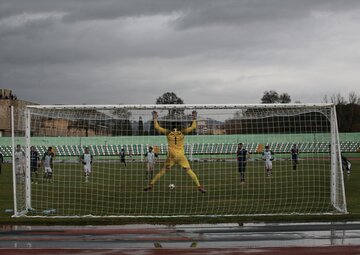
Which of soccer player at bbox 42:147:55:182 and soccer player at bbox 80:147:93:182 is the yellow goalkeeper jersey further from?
soccer player at bbox 80:147:93:182

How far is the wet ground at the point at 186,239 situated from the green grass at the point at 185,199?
85 cm

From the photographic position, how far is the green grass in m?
12.6

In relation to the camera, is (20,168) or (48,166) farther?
(48,166)

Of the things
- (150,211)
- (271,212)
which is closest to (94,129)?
(150,211)

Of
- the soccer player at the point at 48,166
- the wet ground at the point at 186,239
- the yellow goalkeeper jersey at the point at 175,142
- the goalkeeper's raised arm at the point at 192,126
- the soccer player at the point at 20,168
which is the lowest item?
the wet ground at the point at 186,239

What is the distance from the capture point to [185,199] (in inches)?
675

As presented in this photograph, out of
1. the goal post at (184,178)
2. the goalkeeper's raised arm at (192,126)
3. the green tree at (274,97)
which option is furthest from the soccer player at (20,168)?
the green tree at (274,97)

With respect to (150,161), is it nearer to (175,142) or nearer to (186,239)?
(175,142)

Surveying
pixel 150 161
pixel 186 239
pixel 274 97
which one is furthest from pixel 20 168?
pixel 274 97

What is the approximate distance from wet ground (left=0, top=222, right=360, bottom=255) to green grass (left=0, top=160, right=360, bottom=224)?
2.78 ft

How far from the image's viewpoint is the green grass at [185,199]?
12555mm

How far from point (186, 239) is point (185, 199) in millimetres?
7168

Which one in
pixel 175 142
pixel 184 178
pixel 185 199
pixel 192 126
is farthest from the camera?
pixel 184 178

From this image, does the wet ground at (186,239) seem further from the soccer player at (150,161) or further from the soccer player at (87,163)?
the soccer player at (150,161)
